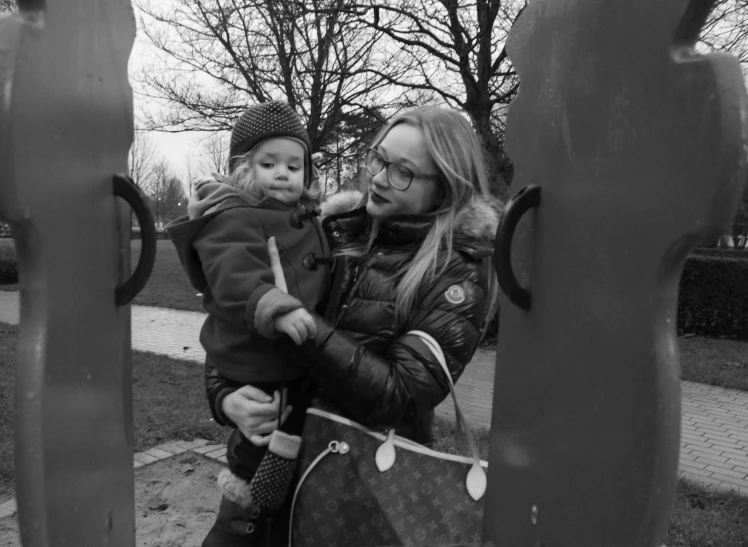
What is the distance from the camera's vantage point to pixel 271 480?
1.52 metres

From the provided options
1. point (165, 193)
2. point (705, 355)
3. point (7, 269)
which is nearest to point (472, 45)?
point (705, 355)

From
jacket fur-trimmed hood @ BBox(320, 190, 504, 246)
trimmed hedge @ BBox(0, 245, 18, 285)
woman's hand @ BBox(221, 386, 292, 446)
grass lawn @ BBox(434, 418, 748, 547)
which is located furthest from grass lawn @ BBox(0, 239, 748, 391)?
trimmed hedge @ BBox(0, 245, 18, 285)

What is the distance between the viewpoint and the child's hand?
1369mm

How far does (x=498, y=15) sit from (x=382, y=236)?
739cm

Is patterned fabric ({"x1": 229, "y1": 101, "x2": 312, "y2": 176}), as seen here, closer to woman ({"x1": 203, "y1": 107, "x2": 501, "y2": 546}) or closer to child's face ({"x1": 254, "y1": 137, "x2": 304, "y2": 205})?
child's face ({"x1": 254, "y1": 137, "x2": 304, "y2": 205})

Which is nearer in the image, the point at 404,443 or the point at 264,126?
the point at 404,443

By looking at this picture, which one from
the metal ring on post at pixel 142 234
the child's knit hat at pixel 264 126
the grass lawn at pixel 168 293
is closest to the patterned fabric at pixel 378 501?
the metal ring on post at pixel 142 234

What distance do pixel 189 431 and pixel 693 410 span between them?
156 inches

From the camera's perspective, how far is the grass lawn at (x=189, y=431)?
3002 millimetres

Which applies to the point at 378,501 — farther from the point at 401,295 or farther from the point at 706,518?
the point at 706,518

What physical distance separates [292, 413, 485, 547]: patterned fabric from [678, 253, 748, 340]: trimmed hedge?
28.1 feet

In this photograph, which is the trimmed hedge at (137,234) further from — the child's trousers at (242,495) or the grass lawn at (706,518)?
the grass lawn at (706,518)

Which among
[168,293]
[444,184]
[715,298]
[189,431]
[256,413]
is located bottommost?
[168,293]

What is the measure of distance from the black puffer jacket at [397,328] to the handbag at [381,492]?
5 centimetres
